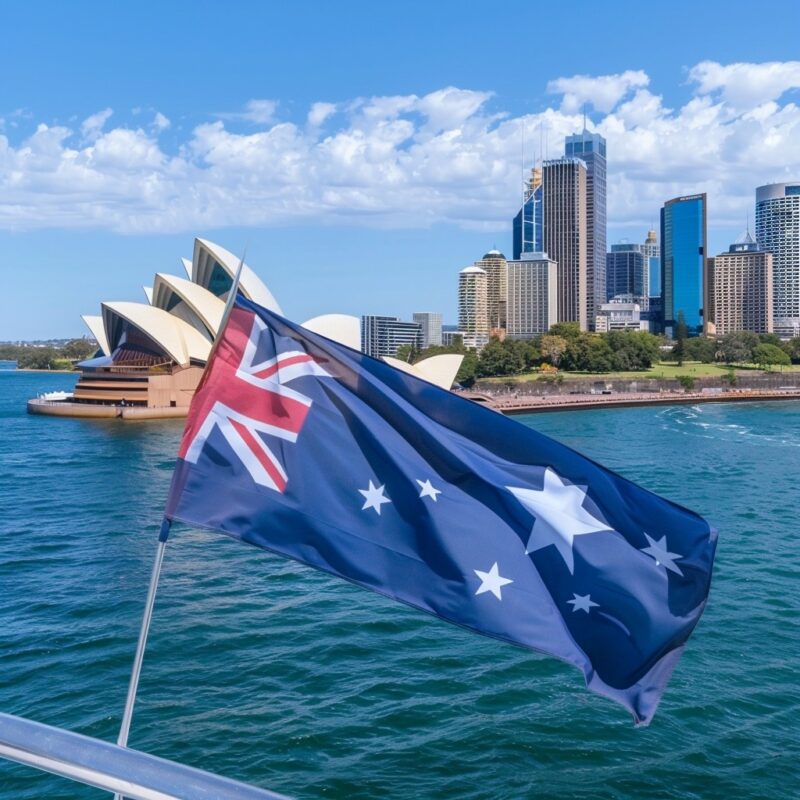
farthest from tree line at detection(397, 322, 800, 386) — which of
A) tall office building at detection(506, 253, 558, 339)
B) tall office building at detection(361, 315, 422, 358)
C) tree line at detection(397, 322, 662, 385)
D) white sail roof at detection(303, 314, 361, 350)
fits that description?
tall office building at detection(361, 315, 422, 358)

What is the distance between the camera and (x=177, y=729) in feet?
17.8

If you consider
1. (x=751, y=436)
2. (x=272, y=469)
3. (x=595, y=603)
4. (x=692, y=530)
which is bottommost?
(x=751, y=436)

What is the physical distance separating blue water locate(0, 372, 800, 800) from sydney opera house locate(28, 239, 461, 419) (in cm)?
2096

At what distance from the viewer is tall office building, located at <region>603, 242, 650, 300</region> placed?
12912cm

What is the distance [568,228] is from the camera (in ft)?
306

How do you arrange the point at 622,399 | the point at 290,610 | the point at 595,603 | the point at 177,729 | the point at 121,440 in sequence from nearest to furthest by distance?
the point at 595,603 → the point at 177,729 → the point at 290,610 → the point at 121,440 → the point at 622,399

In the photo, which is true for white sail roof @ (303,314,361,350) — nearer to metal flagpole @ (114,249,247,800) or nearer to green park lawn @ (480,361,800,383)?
green park lawn @ (480,361,800,383)

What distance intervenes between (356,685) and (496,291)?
307 feet

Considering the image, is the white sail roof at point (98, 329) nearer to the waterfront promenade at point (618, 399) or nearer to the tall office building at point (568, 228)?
the waterfront promenade at point (618, 399)

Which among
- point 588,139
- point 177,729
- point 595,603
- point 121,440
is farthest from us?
point 588,139

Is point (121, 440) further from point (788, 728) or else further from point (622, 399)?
point (622, 399)

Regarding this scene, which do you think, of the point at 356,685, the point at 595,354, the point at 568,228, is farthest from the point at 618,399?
the point at 568,228

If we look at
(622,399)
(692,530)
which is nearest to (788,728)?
(692,530)

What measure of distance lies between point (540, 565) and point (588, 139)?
115031 mm
